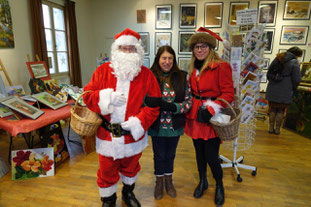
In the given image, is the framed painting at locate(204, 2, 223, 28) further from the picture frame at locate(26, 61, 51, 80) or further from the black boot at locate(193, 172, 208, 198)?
the black boot at locate(193, 172, 208, 198)

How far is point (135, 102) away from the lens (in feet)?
4.80

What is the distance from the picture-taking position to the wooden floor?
1868 mm

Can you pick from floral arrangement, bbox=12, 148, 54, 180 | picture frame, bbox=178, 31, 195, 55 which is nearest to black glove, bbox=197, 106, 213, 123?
floral arrangement, bbox=12, 148, 54, 180

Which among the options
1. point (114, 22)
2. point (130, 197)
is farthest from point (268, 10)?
point (130, 197)

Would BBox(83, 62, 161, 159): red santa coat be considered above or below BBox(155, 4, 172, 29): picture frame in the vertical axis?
below

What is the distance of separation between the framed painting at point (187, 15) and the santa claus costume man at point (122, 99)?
377 centimetres

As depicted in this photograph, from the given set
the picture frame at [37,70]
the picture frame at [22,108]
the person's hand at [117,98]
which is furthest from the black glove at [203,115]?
the picture frame at [37,70]

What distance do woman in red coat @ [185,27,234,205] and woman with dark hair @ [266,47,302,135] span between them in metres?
2.30

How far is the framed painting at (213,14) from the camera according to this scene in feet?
15.3

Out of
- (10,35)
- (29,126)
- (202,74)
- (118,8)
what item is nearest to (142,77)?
(202,74)

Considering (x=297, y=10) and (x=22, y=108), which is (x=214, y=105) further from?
(x=297, y=10)

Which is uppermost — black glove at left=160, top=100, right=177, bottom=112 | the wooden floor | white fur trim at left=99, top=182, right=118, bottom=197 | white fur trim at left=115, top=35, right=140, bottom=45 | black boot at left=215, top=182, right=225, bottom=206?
white fur trim at left=115, top=35, right=140, bottom=45

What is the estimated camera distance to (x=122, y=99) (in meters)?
1.39

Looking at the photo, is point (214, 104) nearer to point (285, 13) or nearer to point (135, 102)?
point (135, 102)
